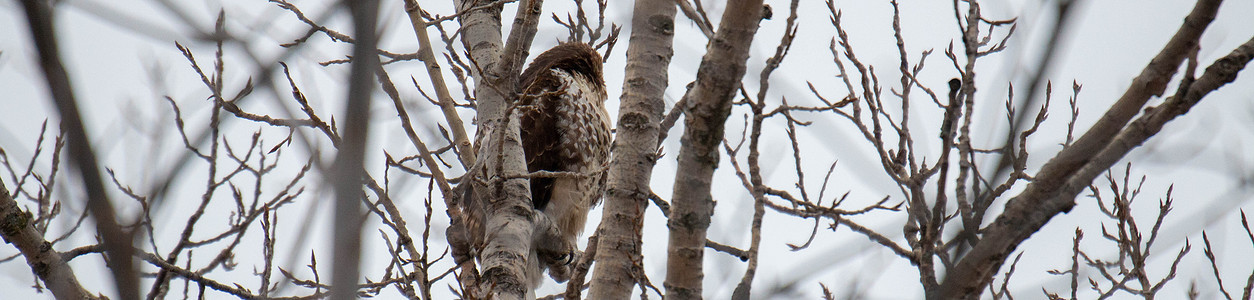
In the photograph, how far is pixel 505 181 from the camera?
3037 millimetres

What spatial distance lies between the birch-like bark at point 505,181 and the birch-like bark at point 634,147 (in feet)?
1.06

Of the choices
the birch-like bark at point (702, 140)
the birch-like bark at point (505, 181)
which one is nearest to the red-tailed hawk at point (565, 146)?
the birch-like bark at point (505, 181)

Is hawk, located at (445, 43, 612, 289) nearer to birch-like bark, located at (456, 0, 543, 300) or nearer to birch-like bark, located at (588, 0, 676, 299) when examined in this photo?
birch-like bark, located at (456, 0, 543, 300)

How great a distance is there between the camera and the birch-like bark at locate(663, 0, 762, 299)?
1887 mm

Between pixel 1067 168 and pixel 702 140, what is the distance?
0.72 m

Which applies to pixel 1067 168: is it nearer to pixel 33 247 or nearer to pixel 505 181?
pixel 505 181

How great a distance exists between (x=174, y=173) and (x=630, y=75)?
6.49ft

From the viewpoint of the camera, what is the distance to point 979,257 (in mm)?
1373

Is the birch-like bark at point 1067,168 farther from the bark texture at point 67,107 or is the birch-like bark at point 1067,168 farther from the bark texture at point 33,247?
the bark texture at point 33,247

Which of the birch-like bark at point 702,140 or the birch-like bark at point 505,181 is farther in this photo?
the birch-like bark at point 505,181

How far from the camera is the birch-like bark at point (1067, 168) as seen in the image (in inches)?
57.1

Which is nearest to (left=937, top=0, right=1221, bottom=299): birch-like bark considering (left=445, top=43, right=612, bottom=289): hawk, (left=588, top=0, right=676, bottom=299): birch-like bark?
(left=588, top=0, right=676, bottom=299): birch-like bark

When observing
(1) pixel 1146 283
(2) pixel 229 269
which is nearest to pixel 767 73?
(1) pixel 1146 283

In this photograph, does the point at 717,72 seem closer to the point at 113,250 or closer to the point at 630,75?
the point at 630,75
